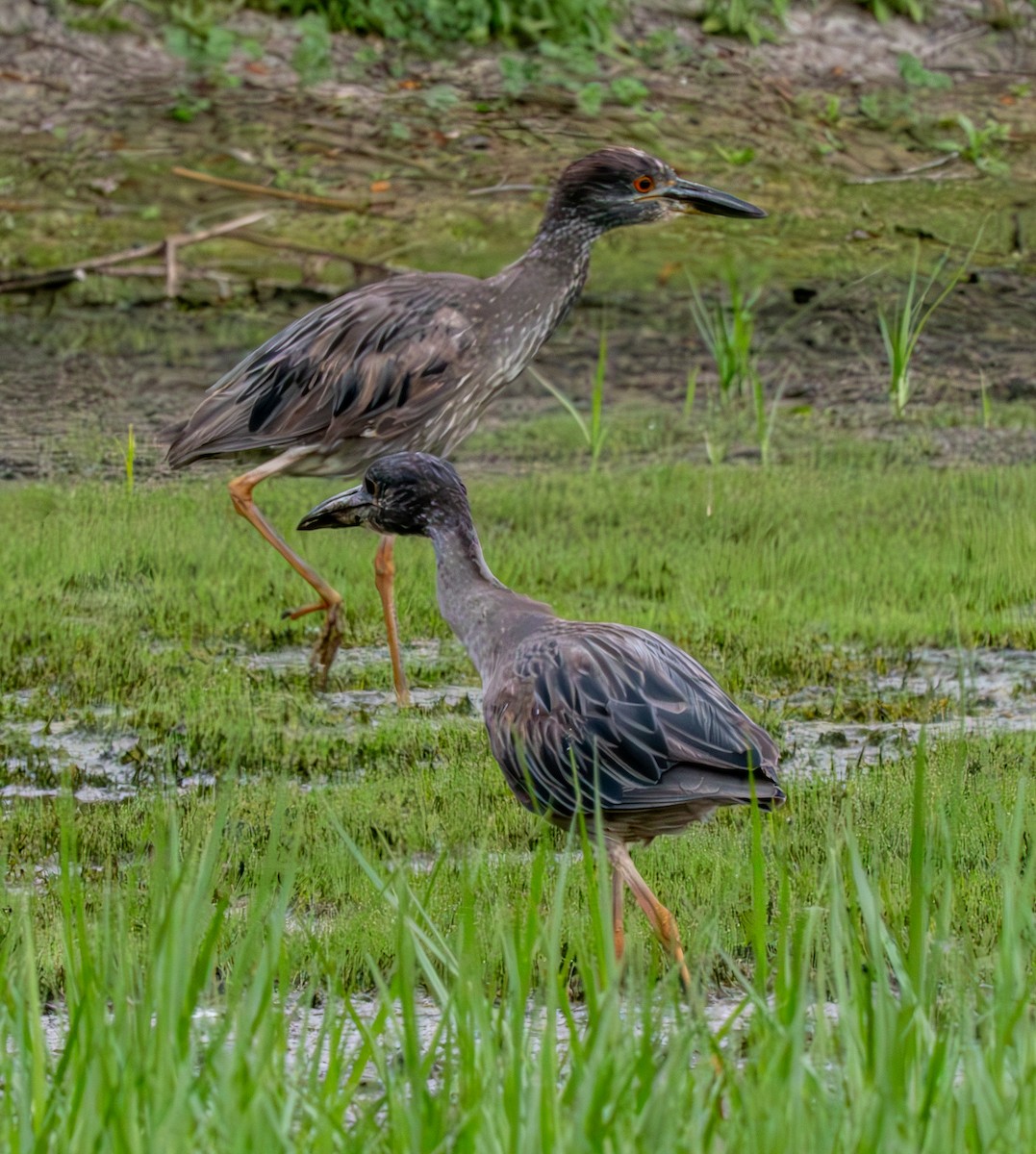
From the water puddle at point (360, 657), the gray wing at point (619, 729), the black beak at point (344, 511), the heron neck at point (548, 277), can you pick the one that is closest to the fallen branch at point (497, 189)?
the heron neck at point (548, 277)

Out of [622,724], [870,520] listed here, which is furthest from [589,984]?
[870,520]

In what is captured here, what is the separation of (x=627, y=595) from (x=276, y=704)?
172 centimetres

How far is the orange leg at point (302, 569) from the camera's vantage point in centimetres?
638

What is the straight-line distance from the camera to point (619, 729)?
3.93 m

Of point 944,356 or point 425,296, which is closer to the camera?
point 425,296

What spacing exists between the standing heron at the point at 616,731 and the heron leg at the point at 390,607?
70.7 inches

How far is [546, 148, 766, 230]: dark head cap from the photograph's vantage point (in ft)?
22.7

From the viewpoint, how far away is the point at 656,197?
6980mm

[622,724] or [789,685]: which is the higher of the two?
[622,724]

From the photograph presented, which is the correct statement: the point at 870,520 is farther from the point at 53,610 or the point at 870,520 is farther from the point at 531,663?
the point at 531,663

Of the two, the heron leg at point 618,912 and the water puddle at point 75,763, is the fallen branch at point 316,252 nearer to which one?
the water puddle at point 75,763

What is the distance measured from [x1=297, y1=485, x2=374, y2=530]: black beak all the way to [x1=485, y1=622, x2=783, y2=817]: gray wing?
0.78 metres

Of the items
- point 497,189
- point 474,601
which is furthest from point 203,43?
point 474,601

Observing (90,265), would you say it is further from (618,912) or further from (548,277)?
(618,912)
